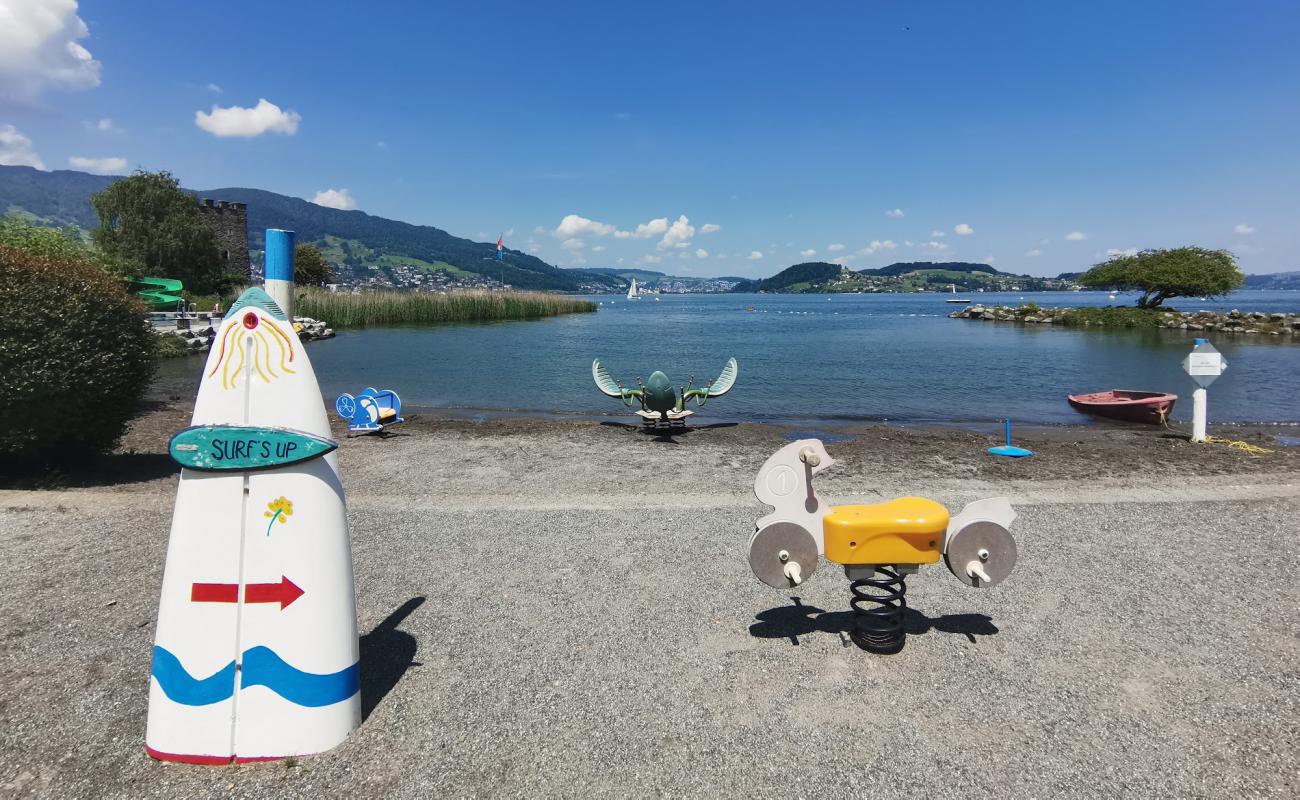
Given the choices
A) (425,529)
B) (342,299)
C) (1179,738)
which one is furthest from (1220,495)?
(342,299)

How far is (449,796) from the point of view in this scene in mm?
3676

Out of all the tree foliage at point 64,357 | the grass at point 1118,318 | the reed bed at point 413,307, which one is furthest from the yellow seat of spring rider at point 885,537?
the grass at point 1118,318

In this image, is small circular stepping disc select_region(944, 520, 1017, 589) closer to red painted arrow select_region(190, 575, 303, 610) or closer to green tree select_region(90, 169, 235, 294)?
red painted arrow select_region(190, 575, 303, 610)

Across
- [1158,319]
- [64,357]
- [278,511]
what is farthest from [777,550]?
[1158,319]

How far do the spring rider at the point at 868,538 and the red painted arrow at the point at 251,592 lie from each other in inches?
119

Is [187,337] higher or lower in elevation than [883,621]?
higher

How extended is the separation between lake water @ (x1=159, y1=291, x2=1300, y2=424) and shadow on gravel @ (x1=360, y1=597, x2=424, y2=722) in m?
14.9

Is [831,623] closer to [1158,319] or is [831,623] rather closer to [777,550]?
[777,550]

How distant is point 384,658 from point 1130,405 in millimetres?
20002

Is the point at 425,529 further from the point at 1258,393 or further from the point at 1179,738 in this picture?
the point at 1258,393

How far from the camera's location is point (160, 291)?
149 feet

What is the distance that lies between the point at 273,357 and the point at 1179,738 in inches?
230

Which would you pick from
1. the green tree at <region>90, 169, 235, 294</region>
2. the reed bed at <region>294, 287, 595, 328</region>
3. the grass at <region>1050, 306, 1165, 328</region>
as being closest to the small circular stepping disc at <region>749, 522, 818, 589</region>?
the reed bed at <region>294, 287, 595, 328</region>

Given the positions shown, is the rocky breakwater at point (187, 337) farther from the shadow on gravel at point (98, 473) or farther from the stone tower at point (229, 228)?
the stone tower at point (229, 228)
